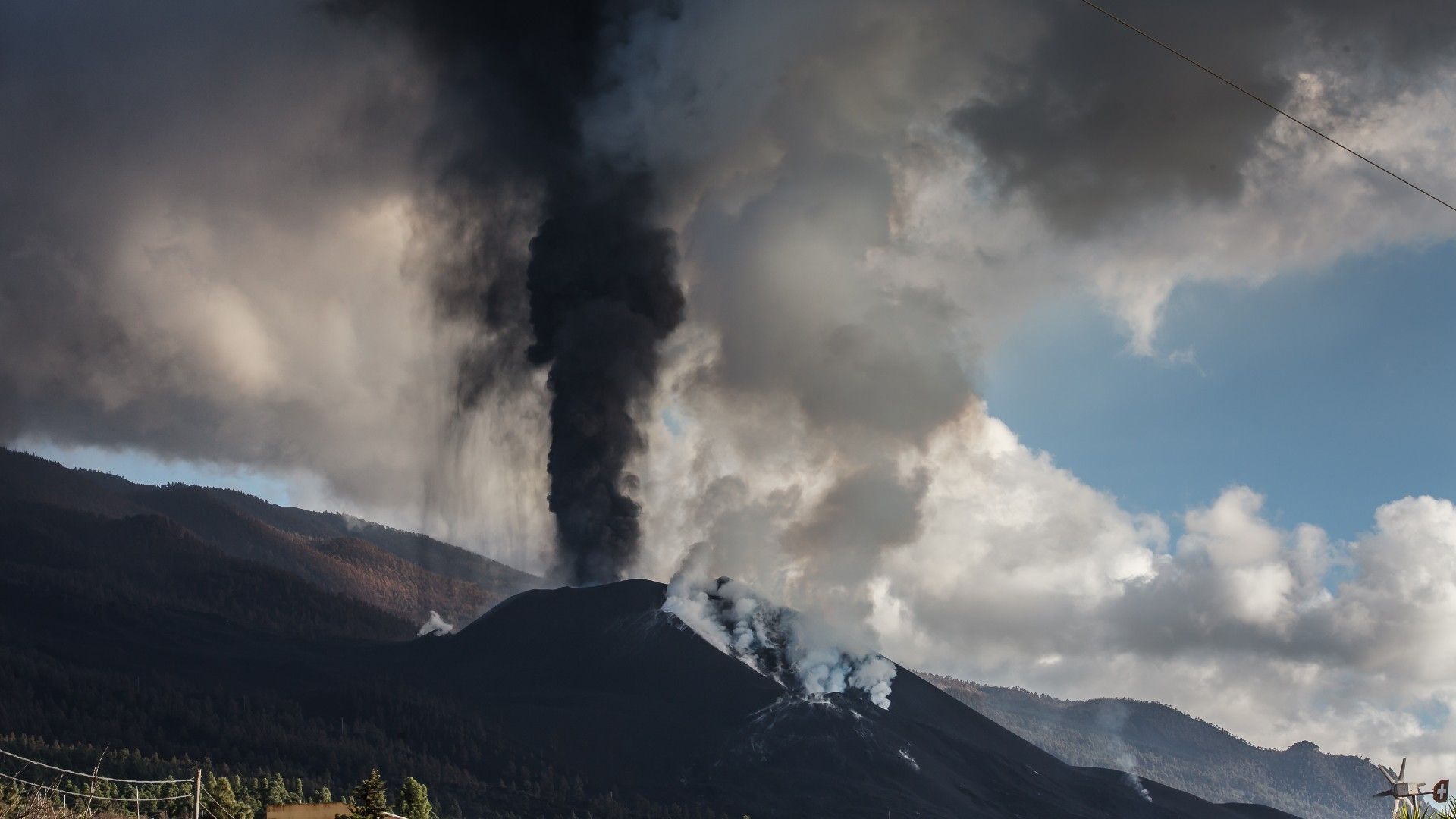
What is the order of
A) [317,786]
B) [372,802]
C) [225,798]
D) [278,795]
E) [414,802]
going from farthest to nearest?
[317,786] < [278,795] < [225,798] < [414,802] < [372,802]

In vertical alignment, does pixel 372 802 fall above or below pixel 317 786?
above

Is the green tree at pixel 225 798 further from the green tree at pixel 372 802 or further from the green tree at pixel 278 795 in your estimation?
the green tree at pixel 372 802

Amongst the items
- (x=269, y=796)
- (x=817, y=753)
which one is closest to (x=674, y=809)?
(x=817, y=753)

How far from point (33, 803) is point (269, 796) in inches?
2644

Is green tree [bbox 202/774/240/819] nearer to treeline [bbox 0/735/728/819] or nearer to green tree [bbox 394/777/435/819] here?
green tree [bbox 394/777/435/819]

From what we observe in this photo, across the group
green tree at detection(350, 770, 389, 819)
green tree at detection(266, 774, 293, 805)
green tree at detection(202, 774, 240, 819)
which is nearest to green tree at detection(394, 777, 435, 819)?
green tree at detection(202, 774, 240, 819)

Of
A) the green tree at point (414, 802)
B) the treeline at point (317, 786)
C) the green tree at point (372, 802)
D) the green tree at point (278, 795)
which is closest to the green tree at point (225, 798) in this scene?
the green tree at point (414, 802)

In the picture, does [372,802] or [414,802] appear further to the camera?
[414,802]

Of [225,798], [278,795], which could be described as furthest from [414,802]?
[278,795]

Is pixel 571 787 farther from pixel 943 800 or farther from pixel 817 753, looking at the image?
pixel 943 800

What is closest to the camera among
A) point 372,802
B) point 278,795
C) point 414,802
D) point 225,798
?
point 372,802

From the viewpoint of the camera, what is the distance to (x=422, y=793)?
9525 centimetres

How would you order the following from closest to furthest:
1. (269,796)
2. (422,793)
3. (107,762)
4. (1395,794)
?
(1395,794), (422,793), (269,796), (107,762)

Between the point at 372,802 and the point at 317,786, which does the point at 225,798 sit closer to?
the point at 372,802
